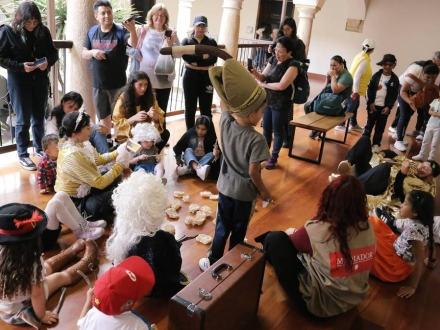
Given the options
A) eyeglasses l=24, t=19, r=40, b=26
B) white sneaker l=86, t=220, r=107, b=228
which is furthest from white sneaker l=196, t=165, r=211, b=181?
eyeglasses l=24, t=19, r=40, b=26

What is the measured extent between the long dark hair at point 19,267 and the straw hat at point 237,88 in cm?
112

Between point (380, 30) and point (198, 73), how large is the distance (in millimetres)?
8187

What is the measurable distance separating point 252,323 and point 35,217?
1.25m

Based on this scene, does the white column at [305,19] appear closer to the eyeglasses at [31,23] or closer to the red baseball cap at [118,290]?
the eyeglasses at [31,23]

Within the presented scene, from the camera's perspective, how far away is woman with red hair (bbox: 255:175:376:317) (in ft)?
6.73

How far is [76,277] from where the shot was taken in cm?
234

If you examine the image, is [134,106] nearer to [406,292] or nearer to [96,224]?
[96,224]

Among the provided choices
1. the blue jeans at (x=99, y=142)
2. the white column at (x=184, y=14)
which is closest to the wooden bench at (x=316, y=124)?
the blue jeans at (x=99, y=142)

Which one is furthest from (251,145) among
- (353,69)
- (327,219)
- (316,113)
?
(353,69)

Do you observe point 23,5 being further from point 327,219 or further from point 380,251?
point 380,251

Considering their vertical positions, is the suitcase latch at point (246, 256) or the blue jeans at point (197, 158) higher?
the suitcase latch at point (246, 256)

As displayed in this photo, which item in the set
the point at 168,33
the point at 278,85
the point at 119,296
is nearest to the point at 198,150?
the point at 278,85

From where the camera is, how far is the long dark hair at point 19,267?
5.84 feet

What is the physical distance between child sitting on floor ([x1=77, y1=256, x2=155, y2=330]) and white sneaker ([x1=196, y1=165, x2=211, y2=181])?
2.16 meters
